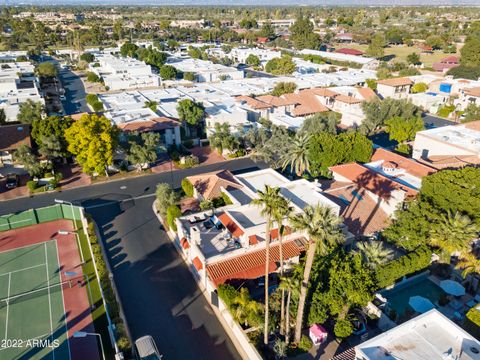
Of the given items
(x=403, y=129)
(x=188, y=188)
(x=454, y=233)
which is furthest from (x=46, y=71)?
(x=454, y=233)

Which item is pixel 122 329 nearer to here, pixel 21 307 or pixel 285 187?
pixel 21 307

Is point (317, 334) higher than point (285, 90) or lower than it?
lower

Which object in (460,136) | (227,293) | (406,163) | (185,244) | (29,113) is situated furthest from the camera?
(29,113)

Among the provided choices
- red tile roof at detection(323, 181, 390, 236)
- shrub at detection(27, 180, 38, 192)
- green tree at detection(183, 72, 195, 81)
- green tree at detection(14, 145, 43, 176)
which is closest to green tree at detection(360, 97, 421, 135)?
red tile roof at detection(323, 181, 390, 236)

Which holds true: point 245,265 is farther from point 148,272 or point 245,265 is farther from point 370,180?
point 370,180

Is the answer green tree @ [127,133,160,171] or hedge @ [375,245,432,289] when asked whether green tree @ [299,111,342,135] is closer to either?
green tree @ [127,133,160,171]

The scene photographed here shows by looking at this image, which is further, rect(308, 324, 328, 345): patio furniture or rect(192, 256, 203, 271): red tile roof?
rect(192, 256, 203, 271): red tile roof
